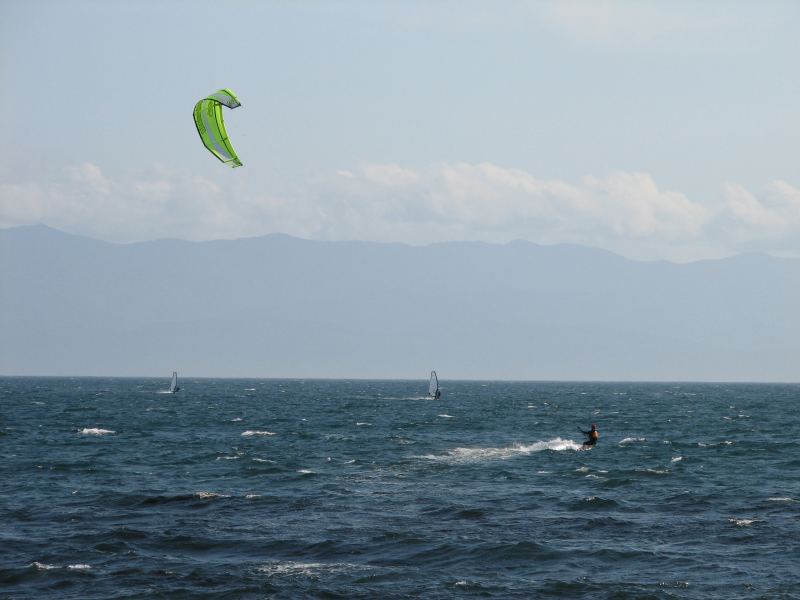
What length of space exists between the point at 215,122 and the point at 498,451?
30138 mm

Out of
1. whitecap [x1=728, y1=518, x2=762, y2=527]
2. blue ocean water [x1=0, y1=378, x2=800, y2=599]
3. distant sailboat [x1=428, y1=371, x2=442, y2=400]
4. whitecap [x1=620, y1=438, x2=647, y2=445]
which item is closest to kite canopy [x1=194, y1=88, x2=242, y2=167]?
blue ocean water [x1=0, y1=378, x2=800, y2=599]

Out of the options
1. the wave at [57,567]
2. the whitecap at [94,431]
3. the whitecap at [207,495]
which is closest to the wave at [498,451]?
the whitecap at [207,495]

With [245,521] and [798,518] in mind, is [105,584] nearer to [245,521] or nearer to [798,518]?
[245,521]

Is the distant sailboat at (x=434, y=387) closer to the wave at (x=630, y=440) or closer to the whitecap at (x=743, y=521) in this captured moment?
the wave at (x=630, y=440)

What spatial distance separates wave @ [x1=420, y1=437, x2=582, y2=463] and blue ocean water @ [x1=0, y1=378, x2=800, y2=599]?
186 millimetres

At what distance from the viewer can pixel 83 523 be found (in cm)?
3606

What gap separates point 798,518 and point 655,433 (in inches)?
1694

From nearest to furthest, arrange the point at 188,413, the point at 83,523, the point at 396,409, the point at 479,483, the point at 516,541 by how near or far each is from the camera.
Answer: the point at 516,541, the point at 83,523, the point at 479,483, the point at 188,413, the point at 396,409

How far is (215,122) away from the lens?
132 ft

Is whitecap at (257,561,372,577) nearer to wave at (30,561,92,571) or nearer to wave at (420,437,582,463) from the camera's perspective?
wave at (30,561,92,571)

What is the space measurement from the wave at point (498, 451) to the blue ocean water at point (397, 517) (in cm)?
19

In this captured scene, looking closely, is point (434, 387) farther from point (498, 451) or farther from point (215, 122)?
→ point (215, 122)

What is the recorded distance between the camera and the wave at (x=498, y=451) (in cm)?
5709

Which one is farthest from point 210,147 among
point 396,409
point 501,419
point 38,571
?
point 396,409
